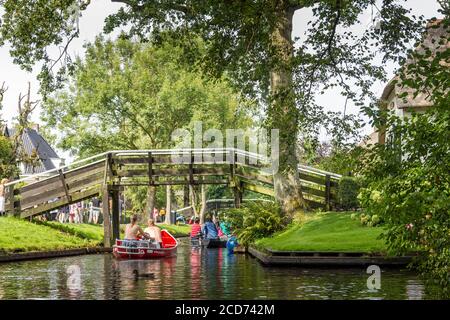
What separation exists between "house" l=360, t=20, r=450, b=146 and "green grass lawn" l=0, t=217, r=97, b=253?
1225 cm

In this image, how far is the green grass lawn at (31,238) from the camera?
27250 millimetres

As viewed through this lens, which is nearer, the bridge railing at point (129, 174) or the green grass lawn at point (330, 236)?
the green grass lawn at point (330, 236)

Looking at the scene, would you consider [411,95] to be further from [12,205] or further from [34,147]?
[34,147]

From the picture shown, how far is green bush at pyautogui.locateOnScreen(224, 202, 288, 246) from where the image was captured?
2908 centimetres

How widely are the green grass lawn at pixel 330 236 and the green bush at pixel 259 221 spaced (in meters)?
0.88

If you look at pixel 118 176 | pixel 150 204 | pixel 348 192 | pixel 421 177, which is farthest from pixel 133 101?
pixel 421 177

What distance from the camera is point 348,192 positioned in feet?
101

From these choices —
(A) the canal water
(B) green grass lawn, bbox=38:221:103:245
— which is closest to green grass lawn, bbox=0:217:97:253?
(B) green grass lawn, bbox=38:221:103:245

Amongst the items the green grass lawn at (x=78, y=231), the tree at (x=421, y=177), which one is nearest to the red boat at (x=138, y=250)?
the green grass lawn at (x=78, y=231)

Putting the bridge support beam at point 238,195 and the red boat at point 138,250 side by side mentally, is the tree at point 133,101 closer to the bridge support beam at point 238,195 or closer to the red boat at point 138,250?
the bridge support beam at point 238,195

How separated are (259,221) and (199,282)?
12.3 m

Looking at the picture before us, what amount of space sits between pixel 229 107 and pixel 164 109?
544 cm

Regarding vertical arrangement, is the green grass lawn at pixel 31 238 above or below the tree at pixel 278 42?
below
